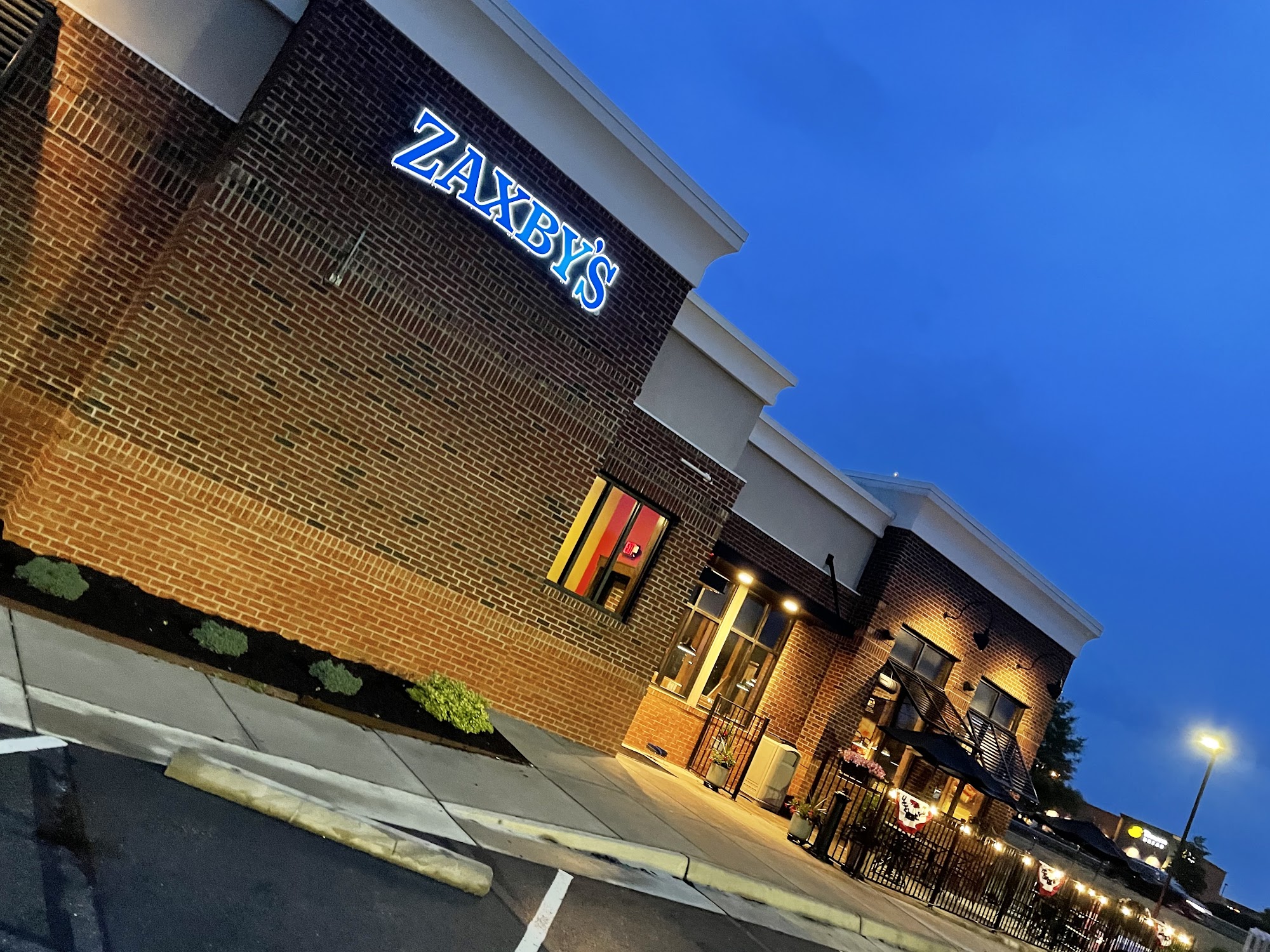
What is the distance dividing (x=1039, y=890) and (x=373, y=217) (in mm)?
15142

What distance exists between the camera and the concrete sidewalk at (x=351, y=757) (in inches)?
242

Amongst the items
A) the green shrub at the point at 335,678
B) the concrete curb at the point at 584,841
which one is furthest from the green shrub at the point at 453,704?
the concrete curb at the point at 584,841

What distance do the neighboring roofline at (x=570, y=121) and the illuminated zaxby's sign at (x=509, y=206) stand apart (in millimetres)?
627

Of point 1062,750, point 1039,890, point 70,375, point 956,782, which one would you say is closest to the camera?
point 70,375

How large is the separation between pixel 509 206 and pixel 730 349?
4.60m

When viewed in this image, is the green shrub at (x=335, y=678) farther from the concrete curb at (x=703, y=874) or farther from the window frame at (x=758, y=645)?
the window frame at (x=758, y=645)

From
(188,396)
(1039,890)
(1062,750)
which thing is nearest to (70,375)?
(188,396)

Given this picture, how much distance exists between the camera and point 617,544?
44.5 ft

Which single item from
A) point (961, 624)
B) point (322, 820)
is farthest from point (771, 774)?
point (322, 820)

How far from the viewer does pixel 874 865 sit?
13.6 meters

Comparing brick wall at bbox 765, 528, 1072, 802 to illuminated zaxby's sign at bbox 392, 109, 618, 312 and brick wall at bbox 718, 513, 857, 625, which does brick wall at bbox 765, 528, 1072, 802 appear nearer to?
brick wall at bbox 718, 513, 857, 625

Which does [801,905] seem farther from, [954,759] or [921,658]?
[921,658]

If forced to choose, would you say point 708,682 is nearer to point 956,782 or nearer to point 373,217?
point 956,782

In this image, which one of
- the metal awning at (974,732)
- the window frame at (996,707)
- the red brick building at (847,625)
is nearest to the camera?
the red brick building at (847,625)
